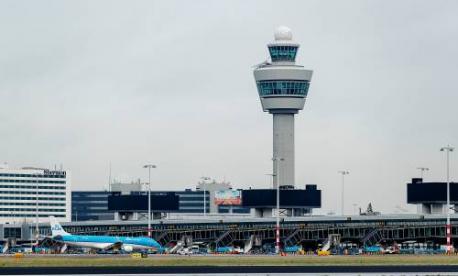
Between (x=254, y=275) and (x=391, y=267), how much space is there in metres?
21.3

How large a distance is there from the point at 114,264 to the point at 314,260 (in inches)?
1024

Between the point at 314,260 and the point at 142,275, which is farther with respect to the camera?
the point at 314,260

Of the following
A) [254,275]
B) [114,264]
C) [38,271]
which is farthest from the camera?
[114,264]

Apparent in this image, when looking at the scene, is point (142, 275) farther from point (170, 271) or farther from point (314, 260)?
point (314, 260)

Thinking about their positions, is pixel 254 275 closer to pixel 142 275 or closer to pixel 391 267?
pixel 142 275

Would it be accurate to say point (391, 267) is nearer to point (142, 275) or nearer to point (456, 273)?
point (456, 273)

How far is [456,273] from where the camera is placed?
137500mm

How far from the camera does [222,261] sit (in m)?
174

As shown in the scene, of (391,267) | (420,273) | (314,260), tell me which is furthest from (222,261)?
(420,273)

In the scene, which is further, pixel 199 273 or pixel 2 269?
pixel 2 269

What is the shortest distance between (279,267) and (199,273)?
15.9 meters

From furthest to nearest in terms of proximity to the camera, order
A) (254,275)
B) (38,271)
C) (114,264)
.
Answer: (114,264) < (38,271) < (254,275)

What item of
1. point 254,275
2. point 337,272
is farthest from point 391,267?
point 254,275

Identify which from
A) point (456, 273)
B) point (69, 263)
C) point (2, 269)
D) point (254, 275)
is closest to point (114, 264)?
point (69, 263)
